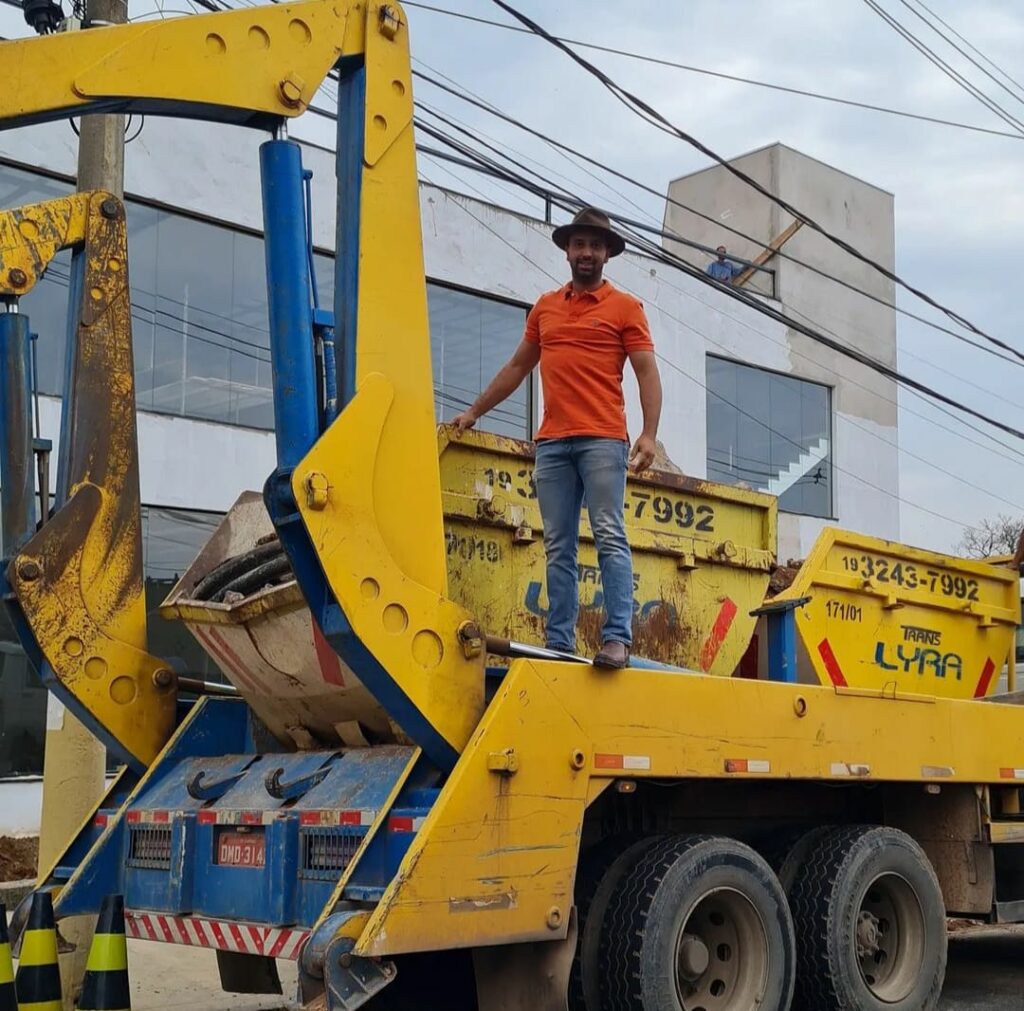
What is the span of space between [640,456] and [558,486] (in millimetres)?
369

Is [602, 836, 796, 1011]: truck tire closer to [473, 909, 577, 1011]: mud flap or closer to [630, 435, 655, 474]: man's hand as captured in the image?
[473, 909, 577, 1011]: mud flap

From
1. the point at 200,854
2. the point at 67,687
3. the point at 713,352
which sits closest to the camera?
the point at 200,854

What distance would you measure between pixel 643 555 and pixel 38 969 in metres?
3.35

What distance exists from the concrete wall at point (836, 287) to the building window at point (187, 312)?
877 centimetres

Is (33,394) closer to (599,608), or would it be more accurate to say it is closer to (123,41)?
(123,41)

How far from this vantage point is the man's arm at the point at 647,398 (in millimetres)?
6195

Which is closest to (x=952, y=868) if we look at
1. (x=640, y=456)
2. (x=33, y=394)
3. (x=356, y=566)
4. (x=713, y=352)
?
(x=640, y=456)

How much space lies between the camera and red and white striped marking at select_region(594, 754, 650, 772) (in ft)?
17.8

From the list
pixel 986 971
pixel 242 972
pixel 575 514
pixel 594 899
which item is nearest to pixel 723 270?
pixel 986 971

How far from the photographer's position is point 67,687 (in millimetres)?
6074

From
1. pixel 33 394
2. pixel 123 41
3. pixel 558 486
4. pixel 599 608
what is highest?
pixel 123 41

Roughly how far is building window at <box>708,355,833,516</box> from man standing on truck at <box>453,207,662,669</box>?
1307 centimetres

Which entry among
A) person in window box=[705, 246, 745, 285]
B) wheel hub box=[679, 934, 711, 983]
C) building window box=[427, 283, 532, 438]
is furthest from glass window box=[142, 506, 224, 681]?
person in window box=[705, 246, 745, 285]

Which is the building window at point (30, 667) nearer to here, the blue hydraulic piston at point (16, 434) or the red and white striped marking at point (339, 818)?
the blue hydraulic piston at point (16, 434)
